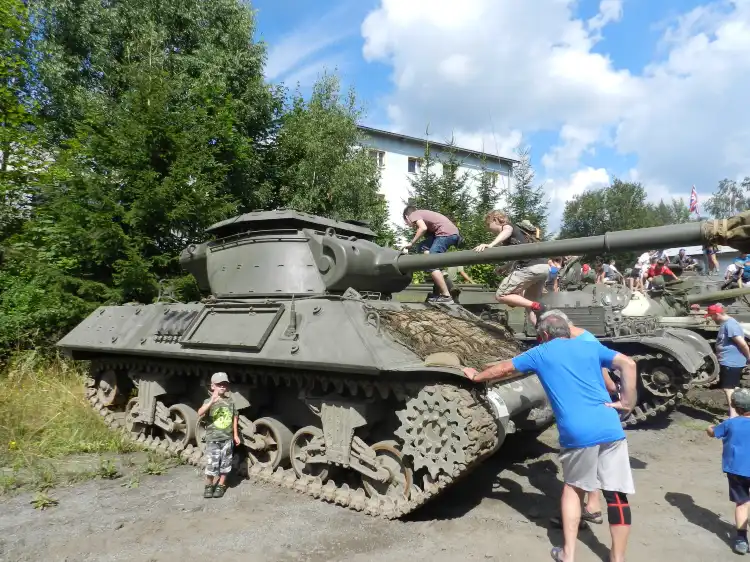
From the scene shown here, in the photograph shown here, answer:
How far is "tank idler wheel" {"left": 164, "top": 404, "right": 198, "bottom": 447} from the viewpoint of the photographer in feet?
23.1

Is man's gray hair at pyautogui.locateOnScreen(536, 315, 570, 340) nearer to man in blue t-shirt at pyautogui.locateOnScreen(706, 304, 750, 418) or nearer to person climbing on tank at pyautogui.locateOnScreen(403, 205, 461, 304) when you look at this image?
person climbing on tank at pyautogui.locateOnScreen(403, 205, 461, 304)

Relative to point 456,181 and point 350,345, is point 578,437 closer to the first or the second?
point 350,345

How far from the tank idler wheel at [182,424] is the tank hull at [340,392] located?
18 mm

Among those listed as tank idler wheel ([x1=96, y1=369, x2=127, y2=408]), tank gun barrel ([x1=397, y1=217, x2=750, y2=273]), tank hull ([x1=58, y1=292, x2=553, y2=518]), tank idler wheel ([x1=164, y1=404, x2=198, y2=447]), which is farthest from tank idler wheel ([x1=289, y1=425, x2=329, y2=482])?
tank idler wheel ([x1=96, y1=369, x2=127, y2=408])

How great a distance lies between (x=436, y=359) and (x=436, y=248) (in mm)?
2879

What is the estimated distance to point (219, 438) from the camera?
5859 mm

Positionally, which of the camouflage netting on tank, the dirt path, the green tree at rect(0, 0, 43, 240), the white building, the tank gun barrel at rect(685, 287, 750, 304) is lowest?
the dirt path

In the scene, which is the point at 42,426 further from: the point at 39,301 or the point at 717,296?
the point at 717,296

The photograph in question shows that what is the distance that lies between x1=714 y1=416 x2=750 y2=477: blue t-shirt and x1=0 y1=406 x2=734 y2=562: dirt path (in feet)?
2.04

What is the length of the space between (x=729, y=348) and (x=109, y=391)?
9954 millimetres

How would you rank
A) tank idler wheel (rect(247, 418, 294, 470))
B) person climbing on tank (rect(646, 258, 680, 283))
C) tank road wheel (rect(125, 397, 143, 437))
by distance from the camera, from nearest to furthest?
tank idler wheel (rect(247, 418, 294, 470)), tank road wheel (rect(125, 397, 143, 437)), person climbing on tank (rect(646, 258, 680, 283))

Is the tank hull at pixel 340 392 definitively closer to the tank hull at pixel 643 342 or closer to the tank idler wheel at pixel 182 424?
the tank idler wheel at pixel 182 424

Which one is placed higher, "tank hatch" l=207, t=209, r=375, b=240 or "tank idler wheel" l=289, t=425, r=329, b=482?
"tank hatch" l=207, t=209, r=375, b=240

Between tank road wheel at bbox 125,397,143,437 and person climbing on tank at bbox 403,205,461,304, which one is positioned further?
tank road wheel at bbox 125,397,143,437
